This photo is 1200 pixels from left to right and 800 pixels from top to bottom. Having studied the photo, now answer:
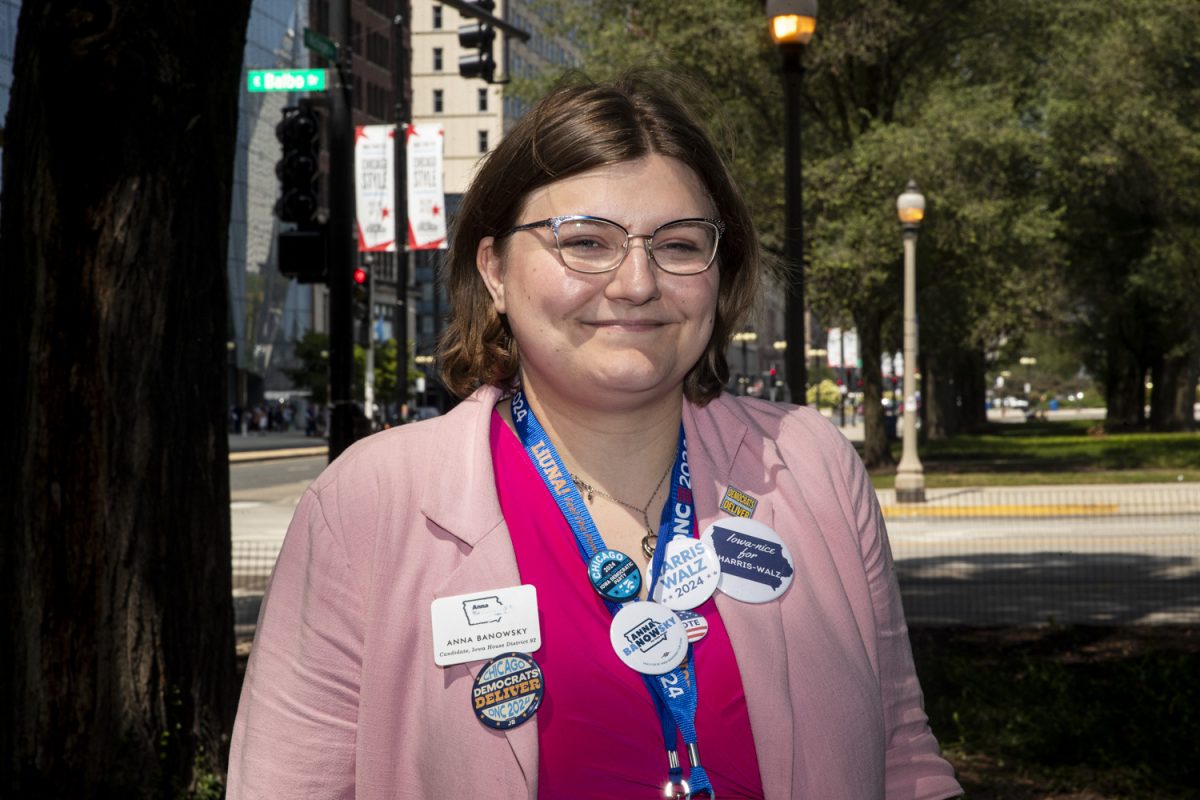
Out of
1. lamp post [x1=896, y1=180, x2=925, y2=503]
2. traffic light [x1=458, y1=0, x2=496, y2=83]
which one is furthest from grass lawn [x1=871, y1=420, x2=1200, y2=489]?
traffic light [x1=458, y1=0, x2=496, y2=83]

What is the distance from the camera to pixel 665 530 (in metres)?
2.38

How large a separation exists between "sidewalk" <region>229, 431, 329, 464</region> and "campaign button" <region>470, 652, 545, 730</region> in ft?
119

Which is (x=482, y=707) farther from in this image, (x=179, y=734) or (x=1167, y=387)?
(x=1167, y=387)

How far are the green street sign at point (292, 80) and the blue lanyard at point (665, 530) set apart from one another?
35.6ft

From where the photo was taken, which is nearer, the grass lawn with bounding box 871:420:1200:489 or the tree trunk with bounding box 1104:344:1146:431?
the grass lawn with bounding box 871:420:1200:489

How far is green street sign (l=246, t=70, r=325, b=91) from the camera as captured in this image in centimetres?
1280

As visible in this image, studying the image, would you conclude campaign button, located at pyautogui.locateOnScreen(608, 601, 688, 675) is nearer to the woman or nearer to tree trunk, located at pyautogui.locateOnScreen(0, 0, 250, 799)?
the woman

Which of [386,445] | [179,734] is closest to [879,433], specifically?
[179,734]

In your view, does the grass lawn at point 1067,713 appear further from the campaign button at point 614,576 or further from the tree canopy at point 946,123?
the tree canopy at point 946,123

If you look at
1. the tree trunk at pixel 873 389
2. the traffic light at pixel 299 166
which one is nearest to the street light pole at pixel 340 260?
the traffic light at pixel 299 166

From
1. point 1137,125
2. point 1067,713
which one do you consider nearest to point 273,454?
point 1137,125

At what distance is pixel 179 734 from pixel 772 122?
24.5m

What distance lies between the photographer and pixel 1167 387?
54188 millimetres

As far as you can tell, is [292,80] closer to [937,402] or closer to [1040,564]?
[1040,564]
